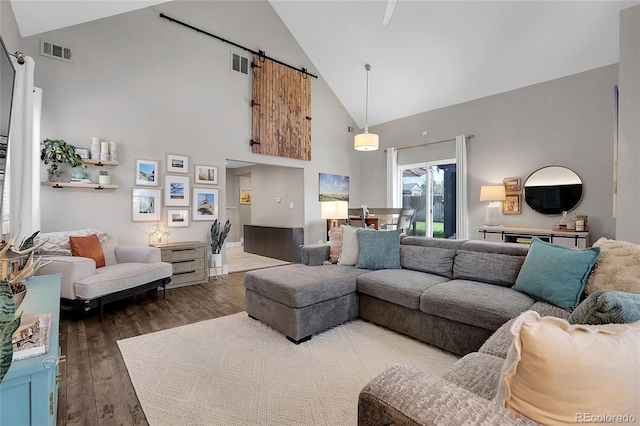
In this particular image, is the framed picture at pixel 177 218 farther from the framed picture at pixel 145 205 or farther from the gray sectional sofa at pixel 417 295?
the gray sectional sofa at pixel 417 295

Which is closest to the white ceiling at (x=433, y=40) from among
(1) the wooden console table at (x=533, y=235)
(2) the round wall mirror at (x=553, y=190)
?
(2) the round wall mirror at (x=553, y=190)

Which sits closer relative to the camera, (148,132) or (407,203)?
(148,132)

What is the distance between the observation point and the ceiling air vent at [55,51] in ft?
12.0

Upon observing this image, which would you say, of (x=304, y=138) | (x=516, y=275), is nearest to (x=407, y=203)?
(x=304, y=138)

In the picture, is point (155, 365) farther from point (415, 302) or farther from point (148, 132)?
Result: point (148, 132)

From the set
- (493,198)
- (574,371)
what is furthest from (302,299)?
(493,198)

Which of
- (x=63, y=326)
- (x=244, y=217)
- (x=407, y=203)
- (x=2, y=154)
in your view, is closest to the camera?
(x=2, y=154)

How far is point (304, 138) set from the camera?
252 inches

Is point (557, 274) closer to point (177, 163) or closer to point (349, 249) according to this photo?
point (349, 249)

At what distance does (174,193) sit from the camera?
15.4 feet

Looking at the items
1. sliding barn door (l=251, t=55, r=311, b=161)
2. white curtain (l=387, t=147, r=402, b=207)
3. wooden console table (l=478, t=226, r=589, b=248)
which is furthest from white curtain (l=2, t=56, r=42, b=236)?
white curtain (l=387, t=147, r=402, b=207)

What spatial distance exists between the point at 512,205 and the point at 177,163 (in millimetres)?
5653

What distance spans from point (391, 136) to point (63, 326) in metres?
6.56

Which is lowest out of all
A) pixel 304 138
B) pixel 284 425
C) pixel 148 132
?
pixel 284 425
